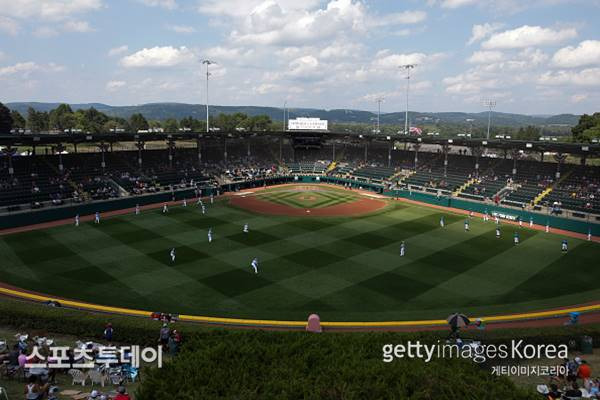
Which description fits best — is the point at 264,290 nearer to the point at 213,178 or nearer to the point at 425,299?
the point at 425,299

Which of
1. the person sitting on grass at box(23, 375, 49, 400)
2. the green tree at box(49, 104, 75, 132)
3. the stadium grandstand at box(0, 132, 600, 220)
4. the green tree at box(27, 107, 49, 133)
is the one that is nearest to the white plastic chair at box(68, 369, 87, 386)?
the person sitting on grass at box(23, 375, 49, 400)

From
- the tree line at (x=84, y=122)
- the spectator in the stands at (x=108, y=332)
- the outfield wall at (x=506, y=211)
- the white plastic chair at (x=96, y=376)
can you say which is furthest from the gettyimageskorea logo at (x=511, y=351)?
the tree line at (x=84, y=122)

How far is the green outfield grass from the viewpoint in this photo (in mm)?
25719

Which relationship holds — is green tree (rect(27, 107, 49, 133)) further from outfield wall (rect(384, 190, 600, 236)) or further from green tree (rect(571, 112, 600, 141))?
green tree (rect(571, 112, 600, 141))

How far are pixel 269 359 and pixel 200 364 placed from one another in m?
1.97

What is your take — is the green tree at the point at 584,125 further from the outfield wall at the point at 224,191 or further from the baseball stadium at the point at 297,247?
the outfield wall at the point at 224,191

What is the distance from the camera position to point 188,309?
24.5 m

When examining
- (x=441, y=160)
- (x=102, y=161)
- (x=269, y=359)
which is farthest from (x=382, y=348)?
(x=441, y=160)

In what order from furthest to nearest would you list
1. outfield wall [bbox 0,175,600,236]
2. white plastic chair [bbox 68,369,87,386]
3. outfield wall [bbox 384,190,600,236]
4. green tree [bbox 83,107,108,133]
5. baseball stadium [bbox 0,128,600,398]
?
green tree [bbox 83,107,108,133], outfield wall [bbox 384,190,600,236], outfield wall [bbox 0,175,600,236], baseball stadium [bbox 0,128,600,398], white plastic chair [bbox 68,369,87,386]

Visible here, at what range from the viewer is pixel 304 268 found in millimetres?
31406

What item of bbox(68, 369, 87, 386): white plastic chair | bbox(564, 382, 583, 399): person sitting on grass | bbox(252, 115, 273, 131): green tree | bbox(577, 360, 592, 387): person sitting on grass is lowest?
bbox(68, 369, 87, 386): white plastic chair

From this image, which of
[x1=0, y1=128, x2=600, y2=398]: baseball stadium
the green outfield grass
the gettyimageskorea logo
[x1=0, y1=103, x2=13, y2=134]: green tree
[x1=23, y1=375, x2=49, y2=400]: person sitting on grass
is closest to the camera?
[x1=23, y1=375, x2=49, y2=400]: person sitting on grass

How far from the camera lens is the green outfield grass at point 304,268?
2572 centimetres

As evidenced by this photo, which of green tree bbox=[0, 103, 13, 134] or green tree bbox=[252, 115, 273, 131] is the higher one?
green tree bbox=[252, 115, 273, 131]
